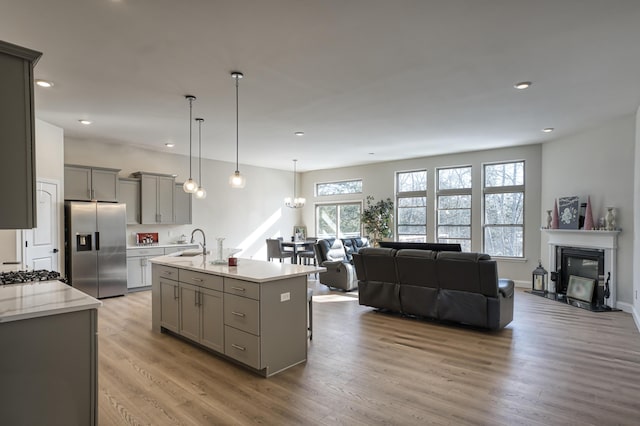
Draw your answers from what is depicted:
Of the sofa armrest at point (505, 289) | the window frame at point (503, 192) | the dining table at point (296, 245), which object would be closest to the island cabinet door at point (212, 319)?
the sofa armrest at point (505, 289)

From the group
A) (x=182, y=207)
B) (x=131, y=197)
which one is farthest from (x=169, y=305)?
(x=182, y=207)

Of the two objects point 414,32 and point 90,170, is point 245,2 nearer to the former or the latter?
point 414,32

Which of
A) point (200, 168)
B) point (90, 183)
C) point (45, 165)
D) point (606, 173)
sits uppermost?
point (200, 168)

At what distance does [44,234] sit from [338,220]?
6812mm

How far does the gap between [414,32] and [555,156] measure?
5.36 m

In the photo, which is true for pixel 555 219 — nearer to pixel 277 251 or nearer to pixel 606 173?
pixel 606 173

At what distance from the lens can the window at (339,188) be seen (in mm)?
10062

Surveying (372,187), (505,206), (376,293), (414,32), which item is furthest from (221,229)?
(414,32)

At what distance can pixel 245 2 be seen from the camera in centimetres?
246

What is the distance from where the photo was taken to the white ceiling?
8.46ft

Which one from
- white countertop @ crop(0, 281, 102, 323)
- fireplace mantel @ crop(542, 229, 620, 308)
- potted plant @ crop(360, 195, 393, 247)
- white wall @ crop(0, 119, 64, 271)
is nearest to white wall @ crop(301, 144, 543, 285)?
potted plant @ crop(360, 195, 393, 247)

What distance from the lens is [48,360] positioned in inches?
77.0

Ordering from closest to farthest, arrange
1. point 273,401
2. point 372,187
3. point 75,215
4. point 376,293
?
point 273,401, point 376,293, point 75,215, point 372,187

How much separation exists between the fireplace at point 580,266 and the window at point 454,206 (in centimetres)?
187
